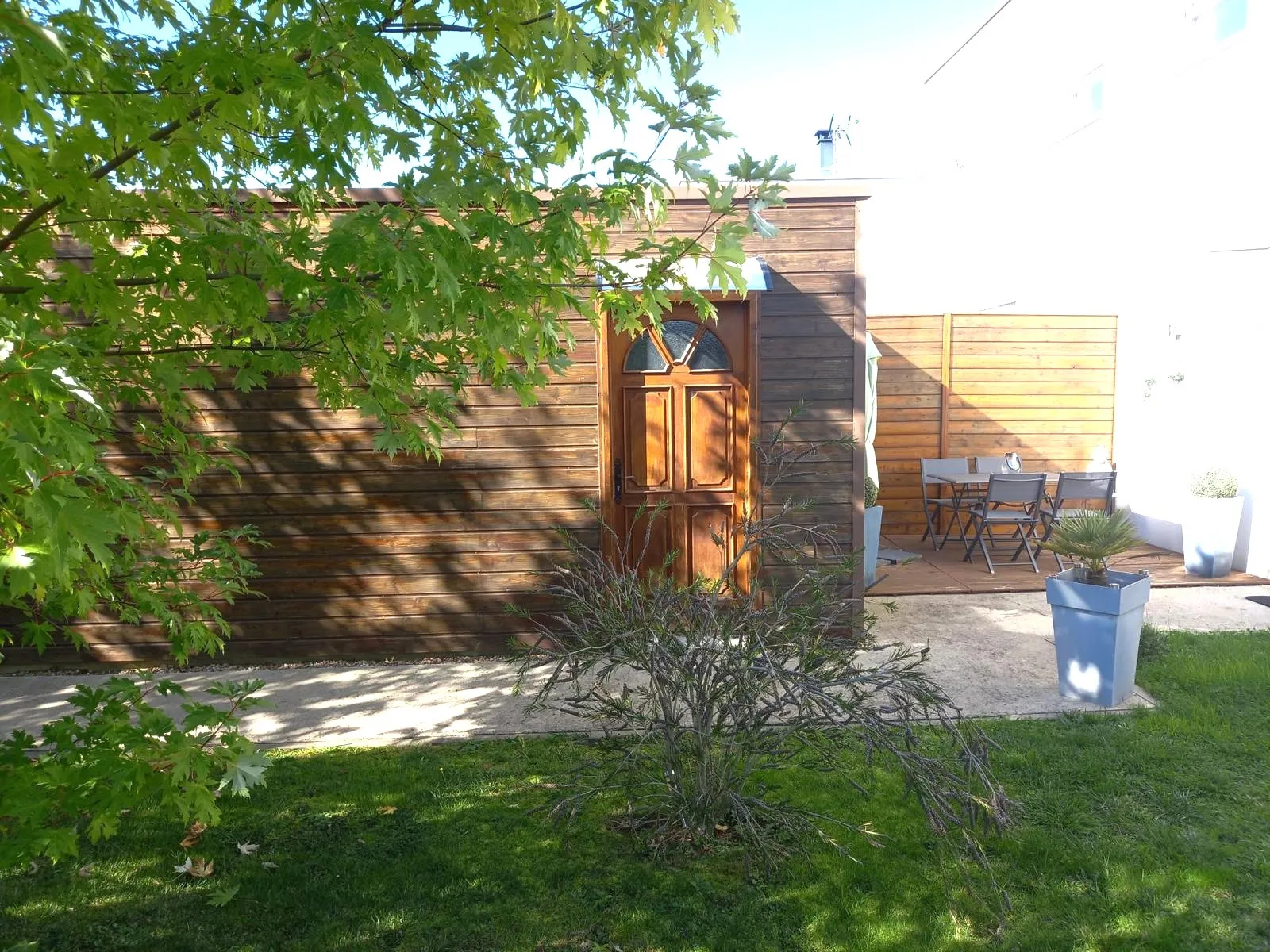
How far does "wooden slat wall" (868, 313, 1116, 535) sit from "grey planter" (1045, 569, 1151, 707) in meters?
5.27

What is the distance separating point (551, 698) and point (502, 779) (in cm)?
100

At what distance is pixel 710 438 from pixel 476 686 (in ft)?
7.64

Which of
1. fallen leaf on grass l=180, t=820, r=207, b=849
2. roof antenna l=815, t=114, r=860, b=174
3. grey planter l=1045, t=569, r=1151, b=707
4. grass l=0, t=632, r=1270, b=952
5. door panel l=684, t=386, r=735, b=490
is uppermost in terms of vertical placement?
roof antenna l=815, t=114, r=860, b=174

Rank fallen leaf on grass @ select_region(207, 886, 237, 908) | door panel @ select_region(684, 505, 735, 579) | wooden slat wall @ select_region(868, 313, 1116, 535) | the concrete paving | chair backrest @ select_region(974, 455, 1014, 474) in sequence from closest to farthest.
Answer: fallen leaf on grass @ select_region(207, 886, 237, 908) → the concrete paving → door panel @ select_region(684, 505, 735, 579) → chair backrest @ select_region(974, 455, 1014, 474) → wooden slat wall @ select_region(868, 313, 1116, 535)

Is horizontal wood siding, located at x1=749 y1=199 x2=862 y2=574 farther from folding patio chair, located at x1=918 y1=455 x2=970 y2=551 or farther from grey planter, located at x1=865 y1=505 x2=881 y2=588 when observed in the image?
folding patio chair, located at x1=918 y1=455 x2=970 y2=551

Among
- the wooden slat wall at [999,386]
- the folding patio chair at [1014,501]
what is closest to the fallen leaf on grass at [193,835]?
the folding patio chair at [1014,501]

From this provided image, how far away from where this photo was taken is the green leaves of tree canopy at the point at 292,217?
175 cm

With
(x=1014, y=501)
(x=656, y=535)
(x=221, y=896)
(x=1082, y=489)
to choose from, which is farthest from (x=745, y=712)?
(x=1082, y=489)

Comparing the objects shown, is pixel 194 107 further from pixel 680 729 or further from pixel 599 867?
pixel 599 867

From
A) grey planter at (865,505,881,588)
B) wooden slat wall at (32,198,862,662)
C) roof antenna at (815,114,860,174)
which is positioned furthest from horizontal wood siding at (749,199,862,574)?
roof antenna at (815,114,860,174)

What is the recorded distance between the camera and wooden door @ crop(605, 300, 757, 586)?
5.98 meters

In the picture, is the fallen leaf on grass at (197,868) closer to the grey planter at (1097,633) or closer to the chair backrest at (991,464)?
the grey planter at (1097,633)

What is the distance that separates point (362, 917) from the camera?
2.88 meters

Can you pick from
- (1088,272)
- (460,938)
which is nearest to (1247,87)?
(1088,272)
